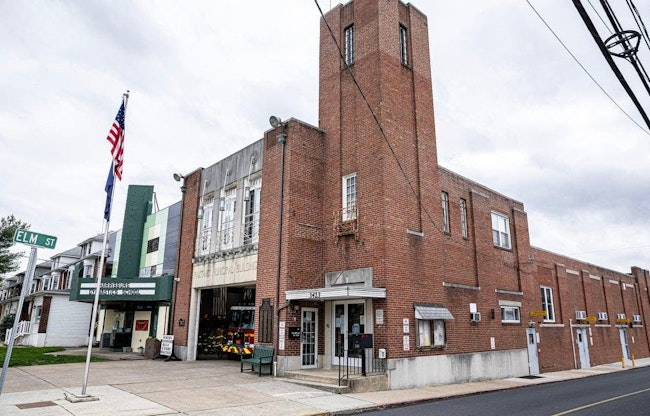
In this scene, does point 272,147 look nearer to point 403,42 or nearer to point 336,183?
point 336,183

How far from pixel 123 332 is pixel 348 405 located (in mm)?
20978

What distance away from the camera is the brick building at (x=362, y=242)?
16.3 m

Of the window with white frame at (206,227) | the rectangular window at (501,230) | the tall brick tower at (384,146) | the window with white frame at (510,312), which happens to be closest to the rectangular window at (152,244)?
the window with white frame at (206,227)

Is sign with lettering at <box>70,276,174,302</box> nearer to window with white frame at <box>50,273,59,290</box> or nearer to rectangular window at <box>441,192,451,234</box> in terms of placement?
rectangular window at <box>441,192,451,234</box>

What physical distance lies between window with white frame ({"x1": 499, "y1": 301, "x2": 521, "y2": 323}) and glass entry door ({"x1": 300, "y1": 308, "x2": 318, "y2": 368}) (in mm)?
9983

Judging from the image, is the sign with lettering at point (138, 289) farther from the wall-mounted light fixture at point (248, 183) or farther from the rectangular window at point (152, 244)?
the wall-mounted light fixture at point (248, 183)

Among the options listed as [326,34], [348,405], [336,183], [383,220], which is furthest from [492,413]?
[326,34]

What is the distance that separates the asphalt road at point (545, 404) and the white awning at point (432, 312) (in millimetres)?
2893

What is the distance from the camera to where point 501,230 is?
79.6ft

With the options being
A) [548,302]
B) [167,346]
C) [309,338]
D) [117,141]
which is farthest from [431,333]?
[548,302]

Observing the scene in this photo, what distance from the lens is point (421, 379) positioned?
15914 millimetres

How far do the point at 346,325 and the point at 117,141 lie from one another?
31.9 ft

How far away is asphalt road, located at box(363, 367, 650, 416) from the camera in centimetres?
1148

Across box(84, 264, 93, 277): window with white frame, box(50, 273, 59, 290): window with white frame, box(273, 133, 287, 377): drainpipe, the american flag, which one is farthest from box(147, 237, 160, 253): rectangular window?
box(50, 273, 59, 290): window with white frame
